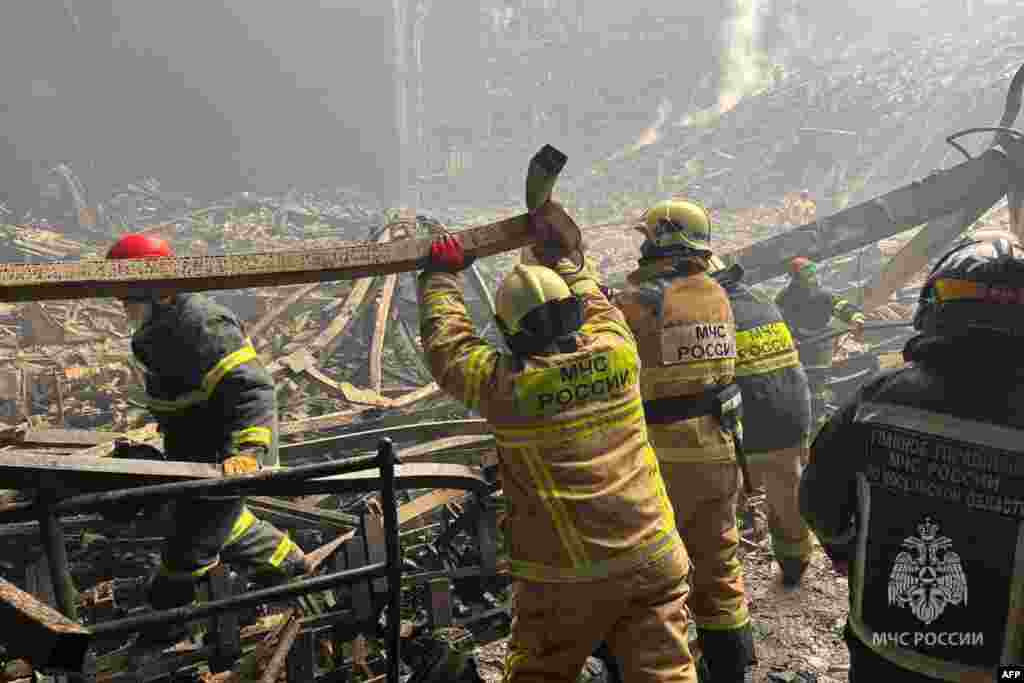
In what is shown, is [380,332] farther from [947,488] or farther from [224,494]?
[947,488]

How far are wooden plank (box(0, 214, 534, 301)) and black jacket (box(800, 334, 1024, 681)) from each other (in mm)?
1311

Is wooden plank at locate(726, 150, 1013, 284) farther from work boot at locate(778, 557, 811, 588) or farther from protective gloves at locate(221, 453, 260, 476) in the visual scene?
protective gloves at locate(221, 453, 260, 476)

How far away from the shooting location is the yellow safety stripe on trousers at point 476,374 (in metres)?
2.38

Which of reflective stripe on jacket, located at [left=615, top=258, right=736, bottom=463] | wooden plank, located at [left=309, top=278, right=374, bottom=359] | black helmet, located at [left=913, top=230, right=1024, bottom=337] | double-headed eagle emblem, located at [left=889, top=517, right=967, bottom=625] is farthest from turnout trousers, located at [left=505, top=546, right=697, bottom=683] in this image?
wooden plank, located at [left=309, top=278, right=374, bottom=359]

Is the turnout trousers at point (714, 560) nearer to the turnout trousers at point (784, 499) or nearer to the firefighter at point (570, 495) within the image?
the firefighter at point (570, 495)

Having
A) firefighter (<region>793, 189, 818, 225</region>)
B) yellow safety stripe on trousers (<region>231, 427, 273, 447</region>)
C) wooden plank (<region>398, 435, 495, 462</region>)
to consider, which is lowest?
wooden plank (<region>398, 435, 495, 462</region>)

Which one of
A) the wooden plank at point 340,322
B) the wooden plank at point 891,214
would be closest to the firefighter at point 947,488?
the wooden plank at point 340,322

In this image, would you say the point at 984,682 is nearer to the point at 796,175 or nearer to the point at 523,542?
the point at 523,542

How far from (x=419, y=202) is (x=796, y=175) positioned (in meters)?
13.7

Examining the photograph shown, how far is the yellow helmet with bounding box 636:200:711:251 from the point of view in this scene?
3516mm

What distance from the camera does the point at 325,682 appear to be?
308 centimetres

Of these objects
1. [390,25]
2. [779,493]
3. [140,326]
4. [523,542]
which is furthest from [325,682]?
[390,25]

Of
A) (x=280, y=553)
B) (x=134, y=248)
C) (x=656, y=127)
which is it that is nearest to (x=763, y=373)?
(x=280, y=553)

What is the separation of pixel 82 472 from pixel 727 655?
2.67 meters
